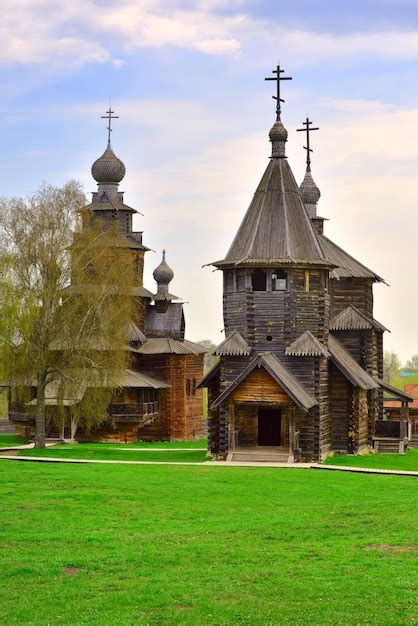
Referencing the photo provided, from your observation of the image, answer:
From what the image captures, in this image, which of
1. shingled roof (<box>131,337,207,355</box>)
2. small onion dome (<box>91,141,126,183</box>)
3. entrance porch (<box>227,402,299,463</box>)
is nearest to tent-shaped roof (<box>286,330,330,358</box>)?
entrance porch (<box>227,402,299,463</box>)

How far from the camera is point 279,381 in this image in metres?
38.9

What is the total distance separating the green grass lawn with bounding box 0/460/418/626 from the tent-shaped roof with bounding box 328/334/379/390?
11.2 metres

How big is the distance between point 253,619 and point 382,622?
1.80m

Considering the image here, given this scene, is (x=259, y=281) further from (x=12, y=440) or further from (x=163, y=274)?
(x=163, y=274)

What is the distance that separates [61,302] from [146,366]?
1746 cm

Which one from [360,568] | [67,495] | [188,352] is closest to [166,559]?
[360,568]

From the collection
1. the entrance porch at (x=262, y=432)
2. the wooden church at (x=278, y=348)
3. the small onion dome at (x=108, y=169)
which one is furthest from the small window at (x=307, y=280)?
the small onion dome at (x=108, y=169)

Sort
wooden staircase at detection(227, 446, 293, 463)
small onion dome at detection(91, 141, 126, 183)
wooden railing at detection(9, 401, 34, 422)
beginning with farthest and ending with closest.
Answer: small onion dome at detection(91, 141, 126, 183), wooden railing at detection(9, 401, 34, 422), wooden staircase at detection(227, 446, 293, 463)

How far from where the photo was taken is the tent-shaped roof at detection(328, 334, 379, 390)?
4238 cm

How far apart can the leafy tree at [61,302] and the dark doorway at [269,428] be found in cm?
637

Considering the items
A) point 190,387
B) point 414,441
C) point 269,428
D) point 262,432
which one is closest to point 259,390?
point 269,428

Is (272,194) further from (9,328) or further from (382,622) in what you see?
(382,622)

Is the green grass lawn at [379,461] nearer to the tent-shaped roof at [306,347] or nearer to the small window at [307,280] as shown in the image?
the tent-shaped roof at [306,347]

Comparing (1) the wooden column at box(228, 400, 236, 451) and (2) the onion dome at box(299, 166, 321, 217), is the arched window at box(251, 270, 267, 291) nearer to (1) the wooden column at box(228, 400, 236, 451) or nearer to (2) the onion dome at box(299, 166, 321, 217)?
(1) the wooden column at box(228, 400, 236, 451)
